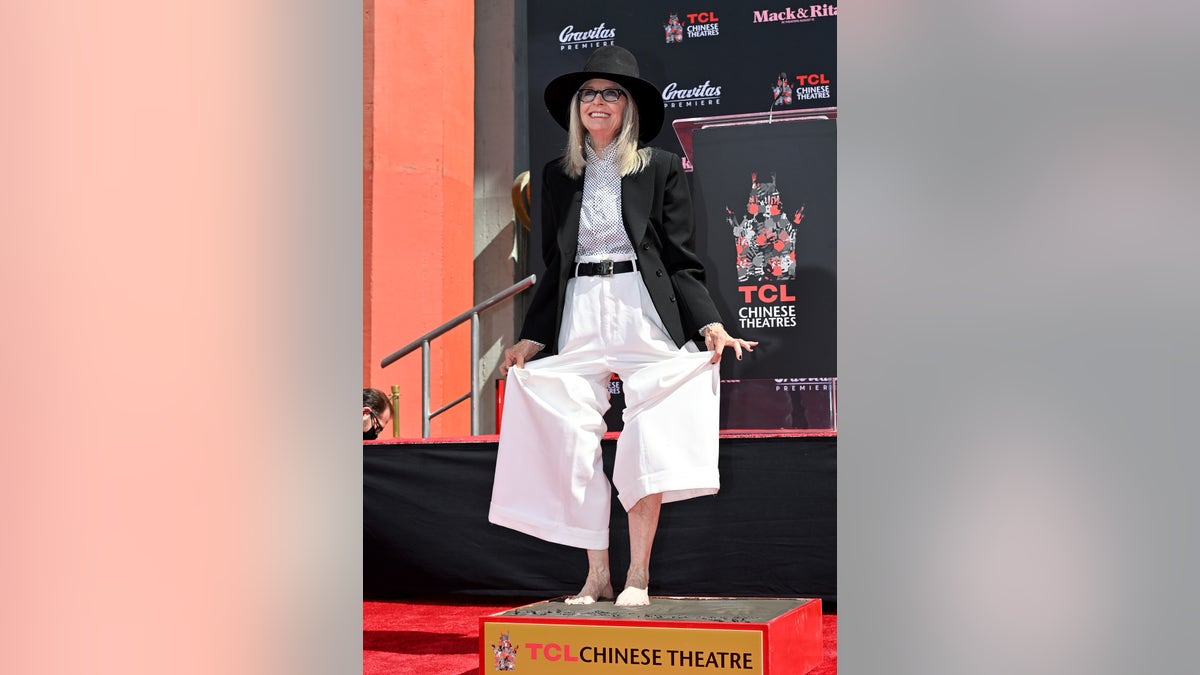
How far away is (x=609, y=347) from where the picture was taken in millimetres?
2943

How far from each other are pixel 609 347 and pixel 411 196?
519cm

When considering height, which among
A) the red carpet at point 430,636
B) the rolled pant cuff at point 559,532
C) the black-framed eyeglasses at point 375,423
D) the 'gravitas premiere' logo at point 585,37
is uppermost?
the 'gravitas premiere' logo at point 585,37

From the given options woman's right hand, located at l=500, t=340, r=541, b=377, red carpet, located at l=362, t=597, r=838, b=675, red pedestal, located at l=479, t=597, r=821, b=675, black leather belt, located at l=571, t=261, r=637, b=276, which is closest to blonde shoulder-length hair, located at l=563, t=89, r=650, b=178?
black leather belt, located at l=571, t=261, r=637, b=276

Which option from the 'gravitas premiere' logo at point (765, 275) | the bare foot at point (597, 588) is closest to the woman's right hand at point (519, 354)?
the bare foot at point (597, 588)

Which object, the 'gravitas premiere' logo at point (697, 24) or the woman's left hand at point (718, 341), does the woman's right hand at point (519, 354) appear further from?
the 'gravitas premiere' logo at point (697, 24)

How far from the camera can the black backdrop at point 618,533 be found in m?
3.96

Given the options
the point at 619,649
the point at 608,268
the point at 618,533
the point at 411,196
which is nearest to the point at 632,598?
the point at 619,649

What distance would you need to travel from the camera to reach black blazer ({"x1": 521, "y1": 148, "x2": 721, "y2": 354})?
9.74 feet

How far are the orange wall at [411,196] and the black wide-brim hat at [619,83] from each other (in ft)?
15.4

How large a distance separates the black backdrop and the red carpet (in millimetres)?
93

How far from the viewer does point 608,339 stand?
2945 mm
